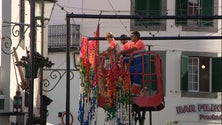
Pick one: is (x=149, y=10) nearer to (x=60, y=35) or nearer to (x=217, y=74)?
(x=60, y=35)

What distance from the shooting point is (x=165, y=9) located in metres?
26.3

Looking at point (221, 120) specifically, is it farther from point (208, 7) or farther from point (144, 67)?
point (144, 67)

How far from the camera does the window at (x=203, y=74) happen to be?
89.2 feet

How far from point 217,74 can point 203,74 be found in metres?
0.57

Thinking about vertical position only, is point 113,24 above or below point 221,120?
above

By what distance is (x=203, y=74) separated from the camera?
27438mm

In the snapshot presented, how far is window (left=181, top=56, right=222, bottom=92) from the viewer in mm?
27203

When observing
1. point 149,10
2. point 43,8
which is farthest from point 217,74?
point 43,8

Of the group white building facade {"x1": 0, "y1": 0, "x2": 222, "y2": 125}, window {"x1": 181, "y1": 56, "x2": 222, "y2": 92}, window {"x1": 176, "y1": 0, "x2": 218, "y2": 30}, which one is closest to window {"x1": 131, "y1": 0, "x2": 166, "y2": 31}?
white building facade {"x1": 0, "y1": 0, "x2": 222, "y2": 125}

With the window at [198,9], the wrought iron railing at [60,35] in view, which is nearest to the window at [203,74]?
the window at [198,9]

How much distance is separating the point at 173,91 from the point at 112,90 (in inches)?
678

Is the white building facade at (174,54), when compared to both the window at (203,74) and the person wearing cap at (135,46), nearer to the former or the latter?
the window at (203,74)

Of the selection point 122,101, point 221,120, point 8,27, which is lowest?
point 221,120

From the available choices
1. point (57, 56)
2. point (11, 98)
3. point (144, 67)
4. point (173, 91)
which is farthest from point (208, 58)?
point (144, 67)
